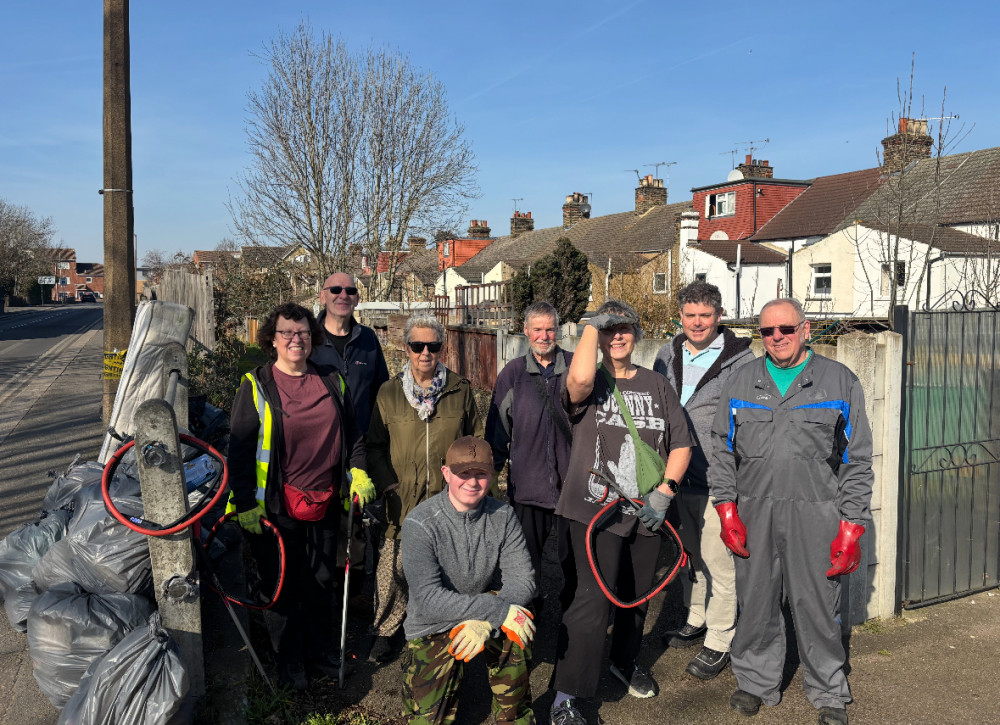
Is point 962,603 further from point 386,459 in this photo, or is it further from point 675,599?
point 386,459

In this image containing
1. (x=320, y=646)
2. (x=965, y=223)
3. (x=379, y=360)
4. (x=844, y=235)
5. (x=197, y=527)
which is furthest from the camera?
(x=844, y=235)

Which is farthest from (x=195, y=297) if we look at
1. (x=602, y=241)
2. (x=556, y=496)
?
(x=602, y=241)

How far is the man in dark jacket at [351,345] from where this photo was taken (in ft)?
14.0

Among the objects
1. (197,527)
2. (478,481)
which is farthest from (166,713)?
(478,481)

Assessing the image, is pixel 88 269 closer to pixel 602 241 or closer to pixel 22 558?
pixel 602 241

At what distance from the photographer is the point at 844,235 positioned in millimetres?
23328

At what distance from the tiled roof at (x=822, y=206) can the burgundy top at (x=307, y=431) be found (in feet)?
90.1

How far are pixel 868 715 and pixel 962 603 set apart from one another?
160 centimetres

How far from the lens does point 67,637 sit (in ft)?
10.0

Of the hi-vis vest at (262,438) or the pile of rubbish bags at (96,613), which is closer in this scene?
the pile of rubbish bags at (96,613)

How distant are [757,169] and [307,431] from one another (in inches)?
1302

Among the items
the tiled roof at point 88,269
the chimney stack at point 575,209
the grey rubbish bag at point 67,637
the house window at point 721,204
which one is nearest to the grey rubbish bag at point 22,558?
the grey rubbish bag at point 67,637

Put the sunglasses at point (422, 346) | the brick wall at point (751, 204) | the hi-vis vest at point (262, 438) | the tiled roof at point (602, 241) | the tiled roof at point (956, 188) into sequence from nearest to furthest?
the hi-vis vest at point (262, 438)
the sunglasses at point (422, 346)
the tiled roof at point (956, 188)
the brick wall at point (751, 204)
the tiled roof at point (602, 241)

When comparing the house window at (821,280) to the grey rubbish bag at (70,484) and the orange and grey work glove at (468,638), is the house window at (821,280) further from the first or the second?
the orange and grey work glove at (468,638)
